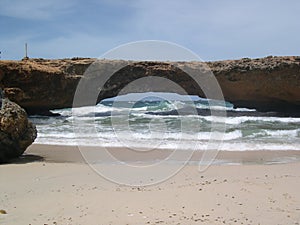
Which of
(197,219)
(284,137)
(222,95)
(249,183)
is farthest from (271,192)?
(222,95)

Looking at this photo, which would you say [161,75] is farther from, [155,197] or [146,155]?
[155,197]

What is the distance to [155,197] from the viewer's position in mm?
4754

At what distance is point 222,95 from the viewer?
87.6 ft

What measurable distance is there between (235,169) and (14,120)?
494cm

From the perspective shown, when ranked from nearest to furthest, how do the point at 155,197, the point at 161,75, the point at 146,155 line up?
1. the point at 155,197
2. the point at 146,155
3. the point at 161,75

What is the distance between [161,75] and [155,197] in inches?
778

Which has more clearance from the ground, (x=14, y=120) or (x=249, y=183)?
(x=14, y=120)

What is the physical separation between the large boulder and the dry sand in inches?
25.5

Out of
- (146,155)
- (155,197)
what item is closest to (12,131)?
(146,155)

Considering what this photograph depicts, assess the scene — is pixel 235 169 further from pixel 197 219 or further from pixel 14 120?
pixel 14 120

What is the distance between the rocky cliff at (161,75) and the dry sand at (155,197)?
1422 cm

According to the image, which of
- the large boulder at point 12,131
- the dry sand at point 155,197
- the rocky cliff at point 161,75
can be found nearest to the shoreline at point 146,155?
the large boulder at point 12,131

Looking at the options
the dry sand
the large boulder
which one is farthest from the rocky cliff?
the dry sand

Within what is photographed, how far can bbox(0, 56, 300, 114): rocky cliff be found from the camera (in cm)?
2097
